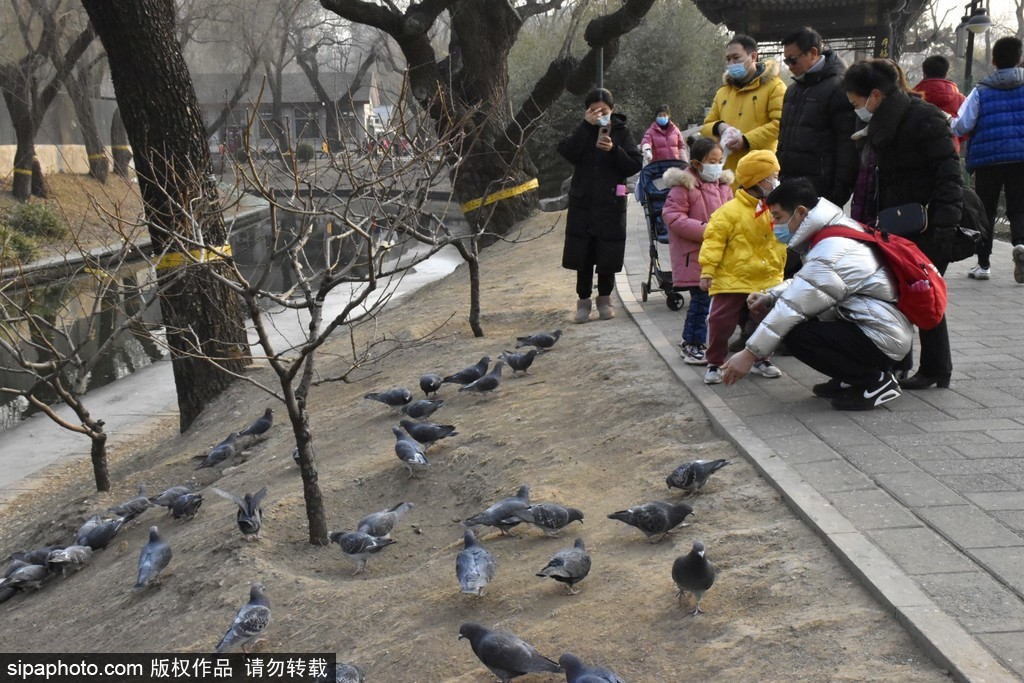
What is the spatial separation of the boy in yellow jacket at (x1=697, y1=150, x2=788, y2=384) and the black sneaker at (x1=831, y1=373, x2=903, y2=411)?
75 centimetres

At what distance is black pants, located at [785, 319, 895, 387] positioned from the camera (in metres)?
5.71

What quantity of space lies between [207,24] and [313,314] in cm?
3895

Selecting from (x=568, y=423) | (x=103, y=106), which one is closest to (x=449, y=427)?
(x=568, y=423)

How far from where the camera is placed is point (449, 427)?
685 centimetres

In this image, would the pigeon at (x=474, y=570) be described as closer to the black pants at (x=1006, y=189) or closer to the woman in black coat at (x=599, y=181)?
the woman in black coat at (x=599, y=181)

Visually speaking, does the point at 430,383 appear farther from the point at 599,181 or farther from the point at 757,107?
the point at 757,107

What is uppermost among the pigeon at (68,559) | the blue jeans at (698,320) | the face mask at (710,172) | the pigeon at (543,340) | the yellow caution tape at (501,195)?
the face mask at (710,172)

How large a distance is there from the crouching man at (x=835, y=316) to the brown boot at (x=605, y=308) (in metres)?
3.32

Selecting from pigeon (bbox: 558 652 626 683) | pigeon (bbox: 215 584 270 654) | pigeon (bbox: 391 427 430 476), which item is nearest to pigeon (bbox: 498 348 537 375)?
pigeon (bbox: 391 427 430 476)

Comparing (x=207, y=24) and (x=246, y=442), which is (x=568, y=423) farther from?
(x=207, y=24)

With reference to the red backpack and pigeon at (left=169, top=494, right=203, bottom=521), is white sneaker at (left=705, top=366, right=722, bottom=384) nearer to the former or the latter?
the red backpack

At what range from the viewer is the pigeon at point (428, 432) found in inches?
266

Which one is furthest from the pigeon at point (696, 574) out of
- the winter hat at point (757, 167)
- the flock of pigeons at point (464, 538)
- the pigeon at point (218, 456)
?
the pigeon at point (218, 456)

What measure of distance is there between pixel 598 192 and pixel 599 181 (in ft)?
0.30
